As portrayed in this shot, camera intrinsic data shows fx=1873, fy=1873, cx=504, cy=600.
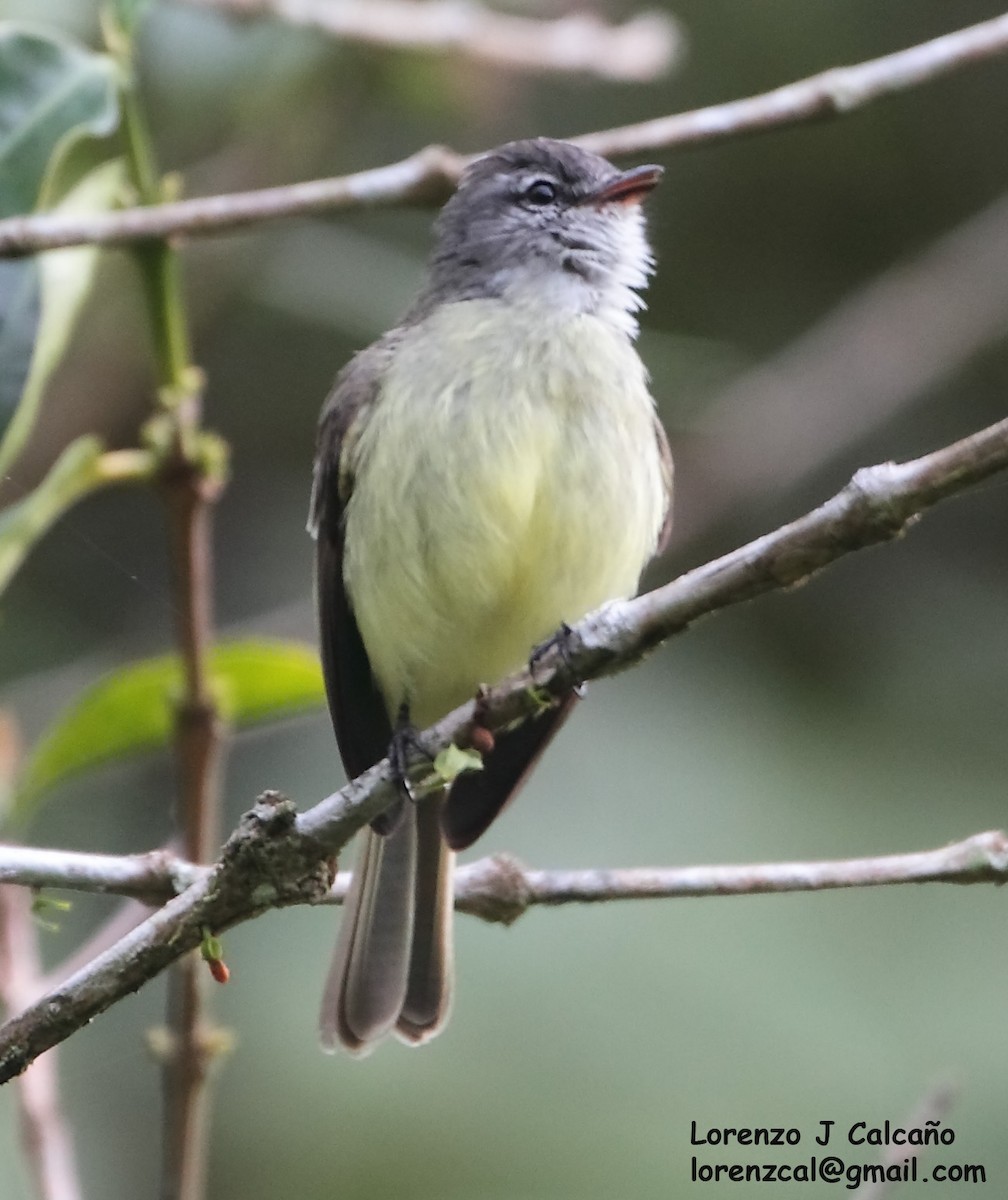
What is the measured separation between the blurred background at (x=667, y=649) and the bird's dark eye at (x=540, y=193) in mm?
358

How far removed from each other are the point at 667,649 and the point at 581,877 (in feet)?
8.09

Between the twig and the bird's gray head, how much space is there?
1478 millimetres

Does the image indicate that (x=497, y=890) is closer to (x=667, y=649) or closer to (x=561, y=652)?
(x=561, y=652)

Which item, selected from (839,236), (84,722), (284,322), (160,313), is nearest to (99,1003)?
(84,722)

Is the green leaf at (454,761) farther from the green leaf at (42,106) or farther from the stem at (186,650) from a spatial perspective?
the green leaf at (42,106)

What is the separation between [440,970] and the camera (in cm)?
345

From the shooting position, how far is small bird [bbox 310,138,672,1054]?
3223 millimetres

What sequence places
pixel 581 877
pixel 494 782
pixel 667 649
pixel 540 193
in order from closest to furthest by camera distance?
1. pixel 581 877
2. pixel 494 782
3. pixel 540 193
4. pixel 667 649

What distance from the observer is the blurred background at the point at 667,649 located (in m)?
4.25

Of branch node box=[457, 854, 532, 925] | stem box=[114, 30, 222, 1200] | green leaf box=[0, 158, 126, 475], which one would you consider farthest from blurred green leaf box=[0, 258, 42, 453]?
branch node box=[457, 854, 532, 925]

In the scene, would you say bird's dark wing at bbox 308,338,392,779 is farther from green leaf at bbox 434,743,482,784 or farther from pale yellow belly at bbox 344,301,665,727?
green leaf at bbox 434,743,482,784

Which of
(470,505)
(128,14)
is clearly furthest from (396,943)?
(128,14)

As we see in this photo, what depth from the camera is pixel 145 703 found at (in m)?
3.15

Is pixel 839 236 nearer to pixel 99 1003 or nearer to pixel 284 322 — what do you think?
pixel 284 322
